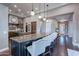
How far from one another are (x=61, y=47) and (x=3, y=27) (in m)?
1.35

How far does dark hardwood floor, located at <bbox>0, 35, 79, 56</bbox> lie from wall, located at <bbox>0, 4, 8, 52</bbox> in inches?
6.3

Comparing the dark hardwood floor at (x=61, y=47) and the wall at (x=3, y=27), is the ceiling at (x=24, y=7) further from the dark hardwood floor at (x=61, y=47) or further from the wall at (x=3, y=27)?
the dark hardwood floor at (x=61, y=47)

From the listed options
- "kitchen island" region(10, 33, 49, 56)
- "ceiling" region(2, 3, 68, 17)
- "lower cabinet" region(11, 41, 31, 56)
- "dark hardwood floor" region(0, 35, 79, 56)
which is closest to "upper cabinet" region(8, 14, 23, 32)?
"ceiling" region(2, 3, 68, 17)

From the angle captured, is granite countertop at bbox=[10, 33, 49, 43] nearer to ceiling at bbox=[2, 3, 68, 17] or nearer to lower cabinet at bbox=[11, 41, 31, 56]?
lower cabinet at bbox=[11, 41, 31, 56]

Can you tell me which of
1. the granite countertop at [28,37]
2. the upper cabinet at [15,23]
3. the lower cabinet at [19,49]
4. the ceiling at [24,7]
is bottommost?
the lower cabinet at [19,49]

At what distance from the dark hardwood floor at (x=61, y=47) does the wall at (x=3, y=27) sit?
0.16 m

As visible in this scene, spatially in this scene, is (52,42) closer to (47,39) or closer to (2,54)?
(47,39)

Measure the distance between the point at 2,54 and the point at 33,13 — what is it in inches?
44.1

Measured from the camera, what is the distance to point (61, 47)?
187 centimetres

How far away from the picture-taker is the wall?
177cm

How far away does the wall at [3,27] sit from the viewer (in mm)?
1771

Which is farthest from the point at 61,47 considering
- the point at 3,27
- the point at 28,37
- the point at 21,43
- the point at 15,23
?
the point at 3,27

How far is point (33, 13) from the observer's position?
5.88 feet

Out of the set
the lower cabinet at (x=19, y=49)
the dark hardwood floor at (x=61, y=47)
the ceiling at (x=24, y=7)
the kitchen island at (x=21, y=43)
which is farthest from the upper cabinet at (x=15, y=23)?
the dark hardwood floor at (x=61, y=47)
